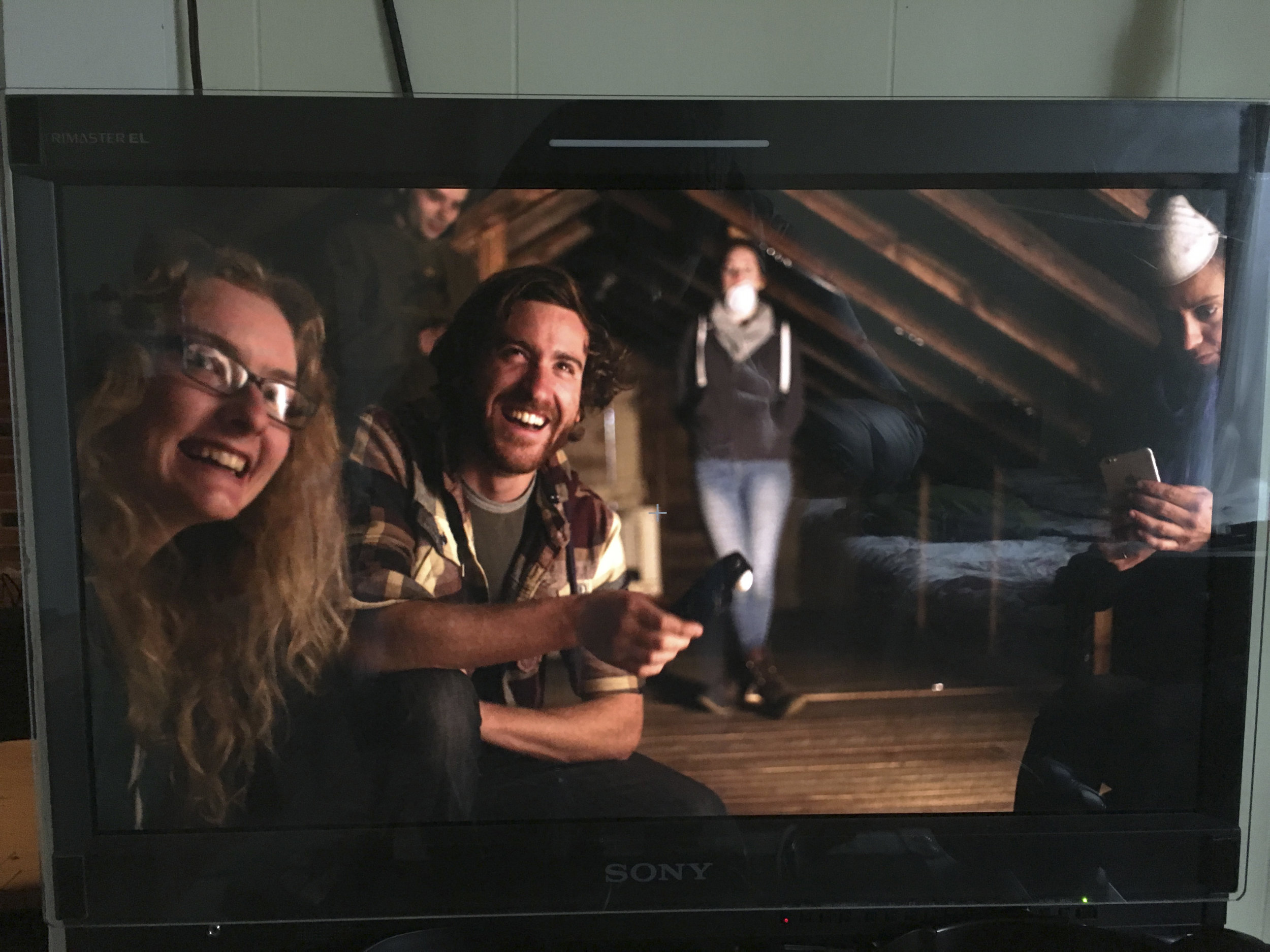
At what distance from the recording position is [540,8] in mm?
876

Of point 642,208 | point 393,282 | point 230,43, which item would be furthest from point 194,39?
point 642,208

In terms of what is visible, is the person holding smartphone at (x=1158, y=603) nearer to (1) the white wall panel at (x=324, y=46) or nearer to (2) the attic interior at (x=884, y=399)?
(2) the attic interior at (x=884, y=399)

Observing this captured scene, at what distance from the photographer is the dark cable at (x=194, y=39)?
0.84 meters

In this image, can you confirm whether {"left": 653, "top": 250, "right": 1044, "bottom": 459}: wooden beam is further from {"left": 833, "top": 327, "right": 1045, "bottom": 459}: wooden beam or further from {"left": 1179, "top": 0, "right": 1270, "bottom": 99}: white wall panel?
{"left": 1179, "top": 0, "right": 1270, "bottom": 99}: white wall panel

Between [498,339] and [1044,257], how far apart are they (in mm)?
474

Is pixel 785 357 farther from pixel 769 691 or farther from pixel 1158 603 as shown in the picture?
pixel 1158 603

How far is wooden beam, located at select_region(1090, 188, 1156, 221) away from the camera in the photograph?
0.70 meters

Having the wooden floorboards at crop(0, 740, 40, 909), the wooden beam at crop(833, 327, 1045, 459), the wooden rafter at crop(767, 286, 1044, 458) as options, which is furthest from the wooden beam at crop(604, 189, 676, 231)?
the wooden floorboards at crop(0, 740, 40, 909)

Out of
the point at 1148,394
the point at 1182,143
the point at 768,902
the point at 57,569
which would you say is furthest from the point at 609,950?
the point at 1182,143

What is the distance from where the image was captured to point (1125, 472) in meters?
0.72

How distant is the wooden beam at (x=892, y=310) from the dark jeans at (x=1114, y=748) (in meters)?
0.25

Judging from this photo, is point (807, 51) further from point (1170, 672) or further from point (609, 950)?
point (609, 950)

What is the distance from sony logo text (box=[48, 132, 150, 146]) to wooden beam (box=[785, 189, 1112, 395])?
1.78 ft

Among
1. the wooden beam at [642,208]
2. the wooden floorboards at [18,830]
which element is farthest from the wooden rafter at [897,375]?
the wooden floorboards at [18,830]
